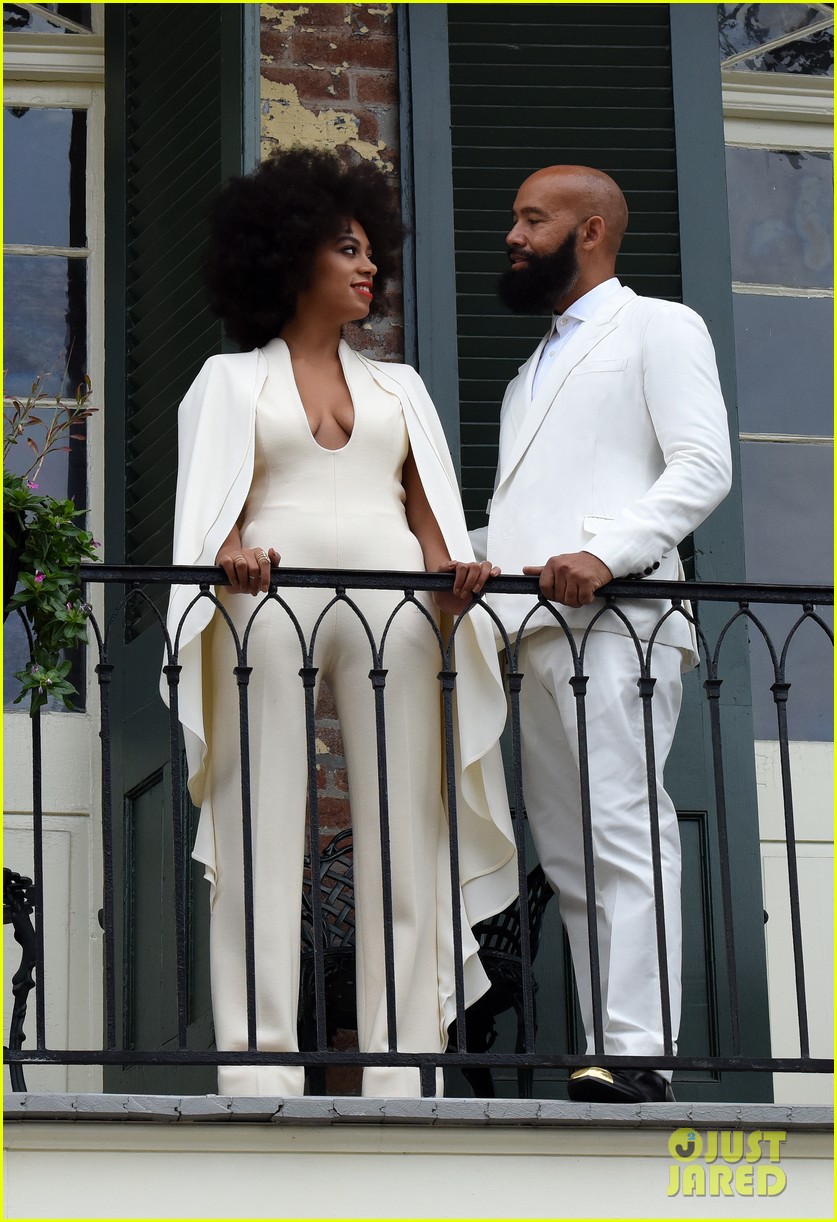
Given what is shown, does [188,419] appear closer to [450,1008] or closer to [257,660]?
[257,660]

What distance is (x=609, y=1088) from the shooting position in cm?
495

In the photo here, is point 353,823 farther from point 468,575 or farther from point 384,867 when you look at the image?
point 468,575

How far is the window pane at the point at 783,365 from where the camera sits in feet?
24.4

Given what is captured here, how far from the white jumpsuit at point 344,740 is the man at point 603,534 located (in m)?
0.30

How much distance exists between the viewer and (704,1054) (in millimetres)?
5906

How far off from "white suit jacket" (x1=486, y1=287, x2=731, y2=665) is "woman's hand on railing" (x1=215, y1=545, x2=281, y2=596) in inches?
28.5

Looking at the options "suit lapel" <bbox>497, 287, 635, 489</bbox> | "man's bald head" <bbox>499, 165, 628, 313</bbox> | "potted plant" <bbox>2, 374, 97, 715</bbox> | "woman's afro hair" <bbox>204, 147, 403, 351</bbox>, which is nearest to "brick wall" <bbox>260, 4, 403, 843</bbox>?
"woman's afro hair" <bbox>204, 147, 403, 351</bbox>

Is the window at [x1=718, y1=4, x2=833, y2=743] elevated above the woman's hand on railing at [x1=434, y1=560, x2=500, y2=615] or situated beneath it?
elevated above

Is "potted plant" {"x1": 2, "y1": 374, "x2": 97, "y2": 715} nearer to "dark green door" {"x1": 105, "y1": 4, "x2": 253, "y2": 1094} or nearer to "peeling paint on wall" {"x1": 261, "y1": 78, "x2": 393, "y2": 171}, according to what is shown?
"dark green door" {"x1": 105, "y1": 4, "x2": 253, "y2": 1094}

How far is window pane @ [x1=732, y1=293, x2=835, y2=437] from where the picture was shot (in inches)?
293

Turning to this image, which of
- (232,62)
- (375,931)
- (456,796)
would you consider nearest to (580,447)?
(456,796)

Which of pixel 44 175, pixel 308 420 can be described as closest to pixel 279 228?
pixel 308 420

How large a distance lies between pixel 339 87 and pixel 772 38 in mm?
1914

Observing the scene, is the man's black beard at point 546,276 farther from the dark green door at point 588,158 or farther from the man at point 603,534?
the dark green door at point 588,158
